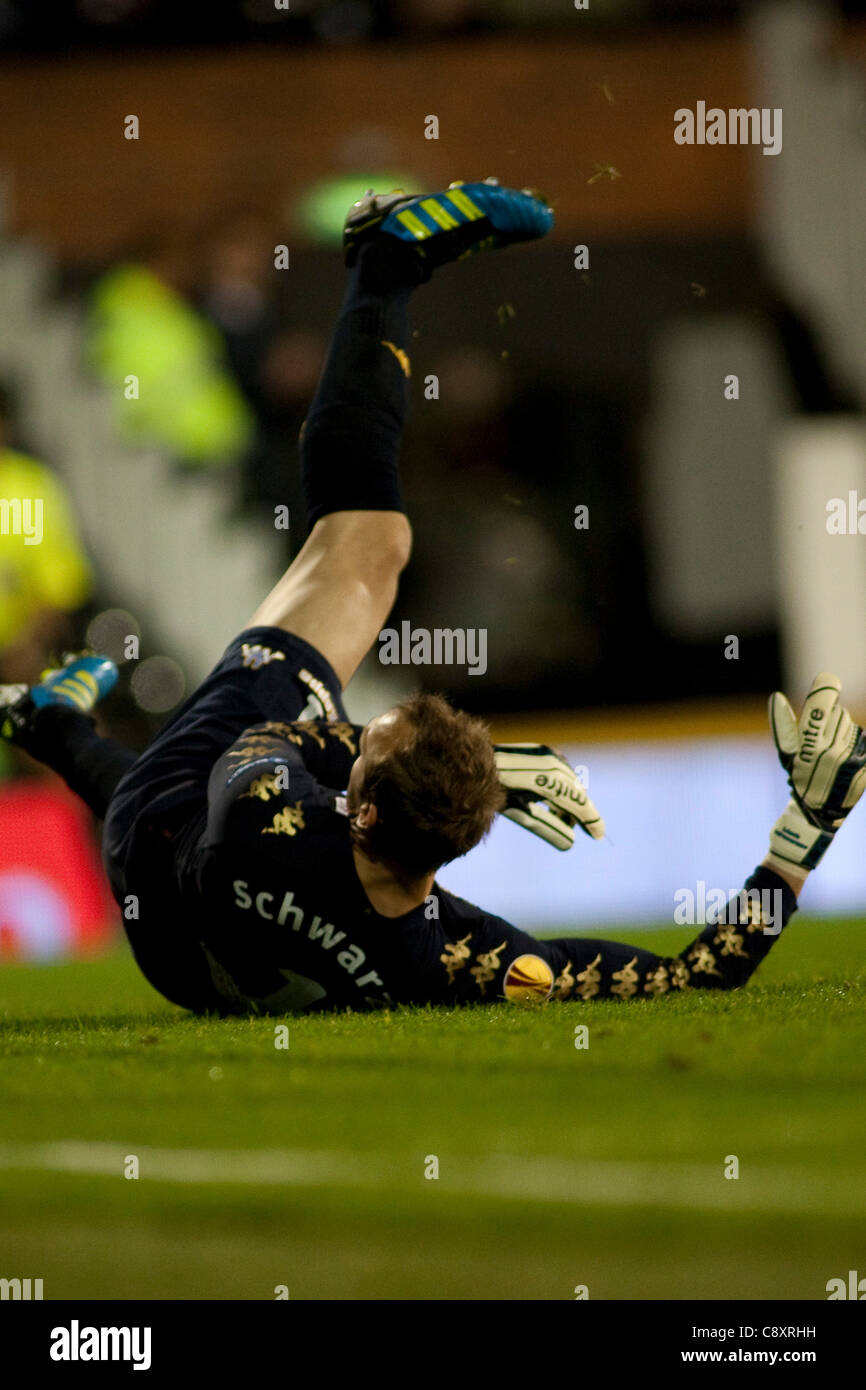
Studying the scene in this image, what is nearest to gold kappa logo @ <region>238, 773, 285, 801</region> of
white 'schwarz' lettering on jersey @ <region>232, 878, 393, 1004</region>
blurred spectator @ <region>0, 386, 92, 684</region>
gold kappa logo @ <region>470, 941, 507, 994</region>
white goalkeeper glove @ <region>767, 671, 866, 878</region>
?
white 'schwarz' lettering on jersey @ <region>232, 878, 393, 1004</region>

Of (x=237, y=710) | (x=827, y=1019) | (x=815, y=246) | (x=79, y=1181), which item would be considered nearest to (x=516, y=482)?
(x=815, y=246)

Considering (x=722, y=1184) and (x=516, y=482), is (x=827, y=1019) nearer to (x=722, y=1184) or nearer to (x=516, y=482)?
(x=722, y=1184)

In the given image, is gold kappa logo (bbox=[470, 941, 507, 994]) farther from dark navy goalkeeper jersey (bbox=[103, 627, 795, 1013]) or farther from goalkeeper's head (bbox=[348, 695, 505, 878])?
goalkeeper's head (bbox=[348, 695, 505, 878])

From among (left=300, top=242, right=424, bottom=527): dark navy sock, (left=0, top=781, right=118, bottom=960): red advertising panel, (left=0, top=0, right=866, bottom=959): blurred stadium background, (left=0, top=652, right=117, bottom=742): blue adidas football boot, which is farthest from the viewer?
(left=0, top=0, right=866, bottom=959): blurred stadium background

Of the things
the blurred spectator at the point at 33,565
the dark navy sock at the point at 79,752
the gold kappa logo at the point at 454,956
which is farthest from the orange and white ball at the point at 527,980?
the blurred spectator at the point at 33,565

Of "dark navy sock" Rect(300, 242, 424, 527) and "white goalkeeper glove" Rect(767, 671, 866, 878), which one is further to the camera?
"dark navy sock" Rect(300, 242, 424, 527)

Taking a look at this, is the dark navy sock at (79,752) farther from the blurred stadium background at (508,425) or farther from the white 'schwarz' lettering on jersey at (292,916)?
the blurred stadium background at (508,425)

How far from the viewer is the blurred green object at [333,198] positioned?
33.9 feet

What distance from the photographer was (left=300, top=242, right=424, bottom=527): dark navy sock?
4.16 m

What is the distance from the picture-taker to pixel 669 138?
11562 mm

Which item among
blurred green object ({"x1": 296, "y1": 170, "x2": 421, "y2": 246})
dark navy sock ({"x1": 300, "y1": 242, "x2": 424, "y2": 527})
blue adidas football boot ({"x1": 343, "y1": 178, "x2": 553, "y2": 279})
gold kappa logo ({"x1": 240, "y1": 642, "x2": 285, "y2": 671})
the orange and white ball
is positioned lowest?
the orange and white ball

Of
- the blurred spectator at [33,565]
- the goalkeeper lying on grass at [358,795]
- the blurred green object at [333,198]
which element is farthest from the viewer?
the blurred green object at [333,198]

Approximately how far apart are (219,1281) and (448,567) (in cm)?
752

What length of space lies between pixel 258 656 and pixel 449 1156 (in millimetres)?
1800
